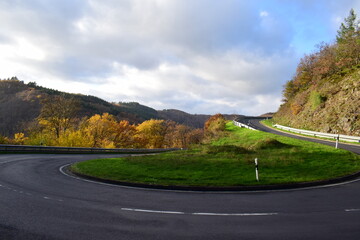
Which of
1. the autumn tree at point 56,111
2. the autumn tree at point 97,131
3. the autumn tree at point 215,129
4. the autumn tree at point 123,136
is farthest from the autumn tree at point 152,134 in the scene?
the autumn tree at point 56,111

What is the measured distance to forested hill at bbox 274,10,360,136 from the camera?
93.3 ft

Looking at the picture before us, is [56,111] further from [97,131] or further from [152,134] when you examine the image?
[152,134]

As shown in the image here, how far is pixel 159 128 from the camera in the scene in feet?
263

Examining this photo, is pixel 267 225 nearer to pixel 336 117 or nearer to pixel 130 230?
pixel 130 230

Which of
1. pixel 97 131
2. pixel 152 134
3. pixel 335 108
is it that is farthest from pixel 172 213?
pixel 152 134

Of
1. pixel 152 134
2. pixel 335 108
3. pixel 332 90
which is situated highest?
pixel 332 90

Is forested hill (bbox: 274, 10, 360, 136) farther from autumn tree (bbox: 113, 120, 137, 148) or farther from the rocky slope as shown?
autumn tree (bbox: 113, 120, 137, 148)

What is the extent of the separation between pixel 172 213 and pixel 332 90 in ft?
128

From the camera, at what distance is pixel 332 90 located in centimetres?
3500

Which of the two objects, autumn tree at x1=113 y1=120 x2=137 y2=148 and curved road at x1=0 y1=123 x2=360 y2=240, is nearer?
curved road at x1=0 y1=123 x2=360 y2=240

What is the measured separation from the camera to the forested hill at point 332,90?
28438 mm

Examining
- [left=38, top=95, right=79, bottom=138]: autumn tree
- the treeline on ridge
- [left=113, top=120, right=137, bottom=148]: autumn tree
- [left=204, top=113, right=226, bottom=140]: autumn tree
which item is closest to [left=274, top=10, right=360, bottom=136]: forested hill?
[left=204, top=113, right=226, bottom=140]: autumn tree

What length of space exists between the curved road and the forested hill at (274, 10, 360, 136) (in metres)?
23.8

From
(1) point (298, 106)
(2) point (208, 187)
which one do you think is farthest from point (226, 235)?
(1) point (298, 106)
